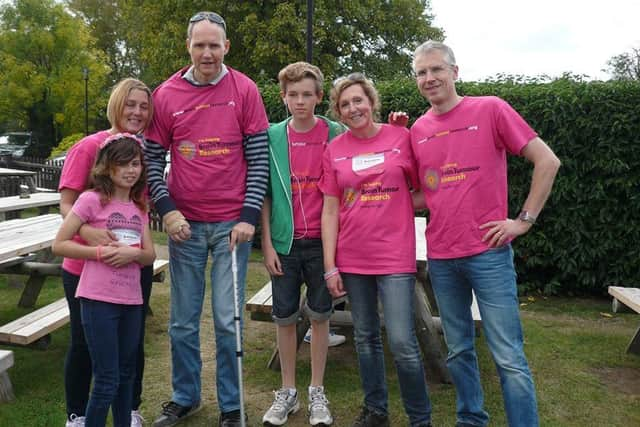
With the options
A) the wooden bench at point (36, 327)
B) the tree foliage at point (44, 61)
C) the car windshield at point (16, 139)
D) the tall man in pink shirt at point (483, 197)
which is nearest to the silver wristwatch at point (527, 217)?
the tall man in pink shirt at point (483, 197)

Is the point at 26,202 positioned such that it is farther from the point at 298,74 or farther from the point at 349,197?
the point at 349,197

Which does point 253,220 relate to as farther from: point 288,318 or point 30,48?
point 30,48

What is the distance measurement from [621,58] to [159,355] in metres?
40.2

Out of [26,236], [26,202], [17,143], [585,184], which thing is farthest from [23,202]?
[17,143]

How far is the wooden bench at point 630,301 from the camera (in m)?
4.59

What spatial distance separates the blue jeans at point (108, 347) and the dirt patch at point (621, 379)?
3.51 meters

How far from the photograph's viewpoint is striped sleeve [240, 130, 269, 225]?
351 centimetres

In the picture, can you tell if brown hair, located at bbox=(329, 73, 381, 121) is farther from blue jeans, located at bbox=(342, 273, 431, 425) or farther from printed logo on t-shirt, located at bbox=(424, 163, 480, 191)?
blue jeans, located at bbox=(342, 273, 431, 425)

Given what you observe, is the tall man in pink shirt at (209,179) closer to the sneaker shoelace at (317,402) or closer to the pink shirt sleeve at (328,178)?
the pink shirt sleeve at (328,178)

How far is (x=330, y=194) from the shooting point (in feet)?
11.2

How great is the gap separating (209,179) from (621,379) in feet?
11.7

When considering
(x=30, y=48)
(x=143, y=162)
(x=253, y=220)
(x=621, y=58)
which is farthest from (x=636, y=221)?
(x=621, y=58)

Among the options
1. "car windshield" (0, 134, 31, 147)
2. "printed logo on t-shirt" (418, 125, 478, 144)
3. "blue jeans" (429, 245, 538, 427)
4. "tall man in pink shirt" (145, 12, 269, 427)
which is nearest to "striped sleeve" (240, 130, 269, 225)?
"tall man in pink shirt" (145, 12, 269, 427)

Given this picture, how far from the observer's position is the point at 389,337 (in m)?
3.29
